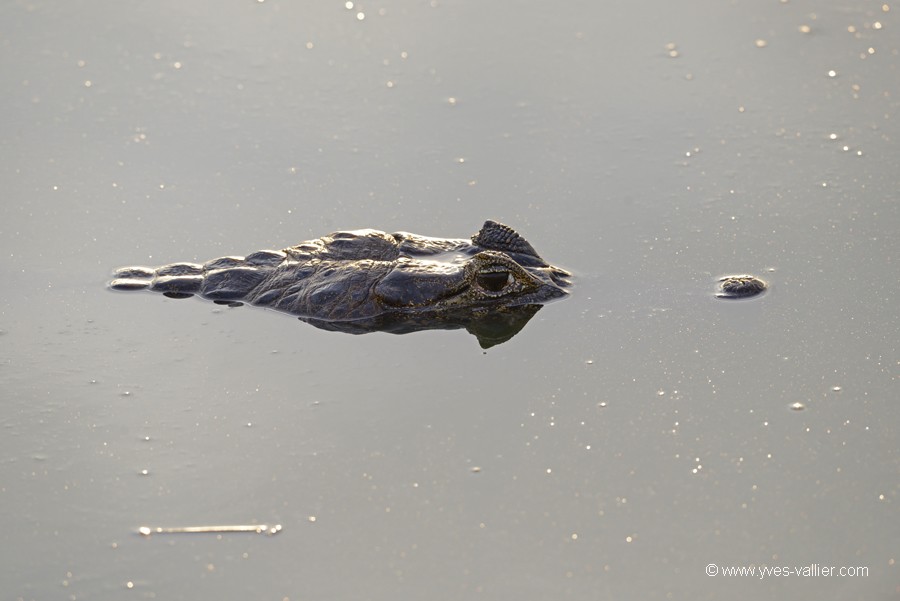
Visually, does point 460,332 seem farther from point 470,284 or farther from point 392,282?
point 392,282

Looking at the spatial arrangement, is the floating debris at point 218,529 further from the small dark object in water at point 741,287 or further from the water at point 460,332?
the small dark object in water at point 741,287

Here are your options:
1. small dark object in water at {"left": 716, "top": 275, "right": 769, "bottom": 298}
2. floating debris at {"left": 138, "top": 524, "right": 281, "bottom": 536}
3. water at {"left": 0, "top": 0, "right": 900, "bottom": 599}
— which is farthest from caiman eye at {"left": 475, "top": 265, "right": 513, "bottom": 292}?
floating debris at {"left": 138, "top": 524, "right": 281, "bottom": 536}

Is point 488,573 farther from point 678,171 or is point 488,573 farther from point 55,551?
point 678,171

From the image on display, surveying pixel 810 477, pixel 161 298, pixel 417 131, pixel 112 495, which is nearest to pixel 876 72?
pixel 417 131

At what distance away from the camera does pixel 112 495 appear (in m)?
5.94

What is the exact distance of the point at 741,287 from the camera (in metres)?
7.25

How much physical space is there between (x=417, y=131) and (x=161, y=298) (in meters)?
2.43

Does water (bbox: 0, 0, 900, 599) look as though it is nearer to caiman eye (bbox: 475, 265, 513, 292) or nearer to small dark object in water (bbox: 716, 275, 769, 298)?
small dark object in water (bbox: 716, 275, 769, 298)

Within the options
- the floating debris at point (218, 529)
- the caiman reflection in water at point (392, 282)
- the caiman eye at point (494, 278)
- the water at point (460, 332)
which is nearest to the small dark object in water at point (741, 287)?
the water at point (460, 332)

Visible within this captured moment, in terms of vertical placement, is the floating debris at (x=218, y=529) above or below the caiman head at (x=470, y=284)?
below

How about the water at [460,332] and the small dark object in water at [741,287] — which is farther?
the small dark object in water at [741,287]

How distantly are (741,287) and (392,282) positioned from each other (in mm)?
1878

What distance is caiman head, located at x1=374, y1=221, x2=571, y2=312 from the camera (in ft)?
23.6

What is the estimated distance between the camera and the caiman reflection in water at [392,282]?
283 inches
